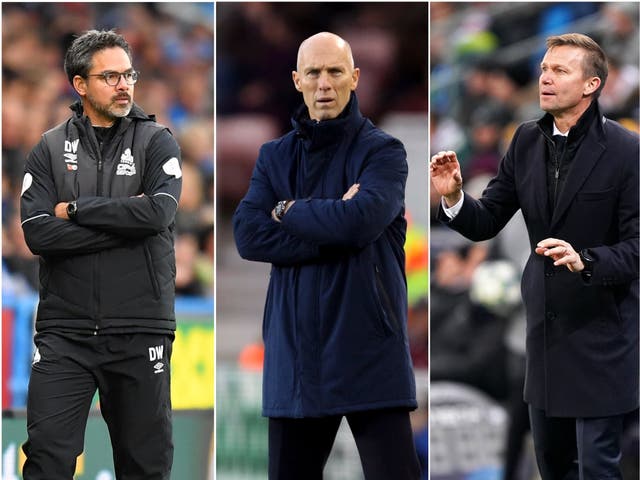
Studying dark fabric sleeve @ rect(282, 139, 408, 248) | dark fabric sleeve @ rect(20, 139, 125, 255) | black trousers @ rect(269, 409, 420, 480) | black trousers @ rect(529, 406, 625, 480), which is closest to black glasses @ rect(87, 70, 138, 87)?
dark fabric sleeve @ rect(20, 139, 125, 255)

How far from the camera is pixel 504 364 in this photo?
20.5 ft

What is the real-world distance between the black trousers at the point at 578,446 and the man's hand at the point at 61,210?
1.70m

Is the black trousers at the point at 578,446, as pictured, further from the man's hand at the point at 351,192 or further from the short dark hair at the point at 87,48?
the short dark hair at the point at 87,48

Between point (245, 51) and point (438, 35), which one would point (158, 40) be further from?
point (438, 35)

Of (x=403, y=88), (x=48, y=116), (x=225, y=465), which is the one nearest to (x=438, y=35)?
(x=403, y=88)

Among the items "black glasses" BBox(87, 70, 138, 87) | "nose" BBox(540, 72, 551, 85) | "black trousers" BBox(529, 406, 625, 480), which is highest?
"black glasses" BBox(87, 70, 138, 87)

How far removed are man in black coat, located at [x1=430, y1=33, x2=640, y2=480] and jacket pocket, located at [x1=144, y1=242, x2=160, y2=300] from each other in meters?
0.99

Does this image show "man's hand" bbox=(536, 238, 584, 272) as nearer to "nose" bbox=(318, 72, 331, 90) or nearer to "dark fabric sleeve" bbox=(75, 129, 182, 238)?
"nose" bbox=(318, 72, 331, 90)

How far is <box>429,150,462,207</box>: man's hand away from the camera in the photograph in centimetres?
373

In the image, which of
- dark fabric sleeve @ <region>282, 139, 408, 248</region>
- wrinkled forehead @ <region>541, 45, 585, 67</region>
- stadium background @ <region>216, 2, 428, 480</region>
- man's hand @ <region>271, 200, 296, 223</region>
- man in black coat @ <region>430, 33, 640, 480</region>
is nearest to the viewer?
dark fabric sleeve @ <region>282, 139, 408, 248</region>

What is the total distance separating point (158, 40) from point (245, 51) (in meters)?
0.49

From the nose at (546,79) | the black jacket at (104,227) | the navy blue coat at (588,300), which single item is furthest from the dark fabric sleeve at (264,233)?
the nose at (546,79)

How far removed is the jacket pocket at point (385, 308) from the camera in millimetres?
3402

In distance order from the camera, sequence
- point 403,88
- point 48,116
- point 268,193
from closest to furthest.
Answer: point 268,193, point 48,116, point 403,88
